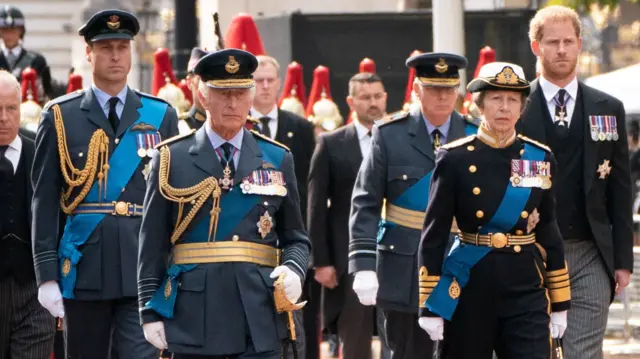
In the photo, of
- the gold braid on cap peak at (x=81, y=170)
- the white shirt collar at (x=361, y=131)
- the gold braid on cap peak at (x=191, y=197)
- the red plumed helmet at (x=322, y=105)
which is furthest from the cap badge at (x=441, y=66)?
the red plumed helmet at (x=322, y=105)

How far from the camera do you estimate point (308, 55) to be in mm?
17703

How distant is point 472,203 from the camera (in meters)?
8.66

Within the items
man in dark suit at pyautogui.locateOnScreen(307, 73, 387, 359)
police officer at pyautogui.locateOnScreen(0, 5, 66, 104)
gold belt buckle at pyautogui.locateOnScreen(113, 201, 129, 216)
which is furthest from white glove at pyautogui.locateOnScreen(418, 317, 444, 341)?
police officer at pyautogui.locateOnScreen(0, 5, 66, 104)

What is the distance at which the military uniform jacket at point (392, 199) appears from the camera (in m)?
10.1

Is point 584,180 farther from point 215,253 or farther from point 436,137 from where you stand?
point 215,253

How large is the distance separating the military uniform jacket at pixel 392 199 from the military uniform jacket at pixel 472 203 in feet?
4.39

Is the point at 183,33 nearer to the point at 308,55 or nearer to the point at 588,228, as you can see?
the point at 308,55

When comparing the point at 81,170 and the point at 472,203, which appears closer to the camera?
the point at 472,203

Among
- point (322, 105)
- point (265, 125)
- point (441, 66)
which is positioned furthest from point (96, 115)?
point (322, 105)

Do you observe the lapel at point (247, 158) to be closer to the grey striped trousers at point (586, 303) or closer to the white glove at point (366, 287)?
the white glove at point (366, 287)

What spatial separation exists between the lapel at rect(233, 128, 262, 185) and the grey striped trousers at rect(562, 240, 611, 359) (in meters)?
2.31

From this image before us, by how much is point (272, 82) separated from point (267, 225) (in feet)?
14.8

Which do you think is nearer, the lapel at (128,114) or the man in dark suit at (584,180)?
the lapel at (128,114)

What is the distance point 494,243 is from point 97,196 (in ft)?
6.80
